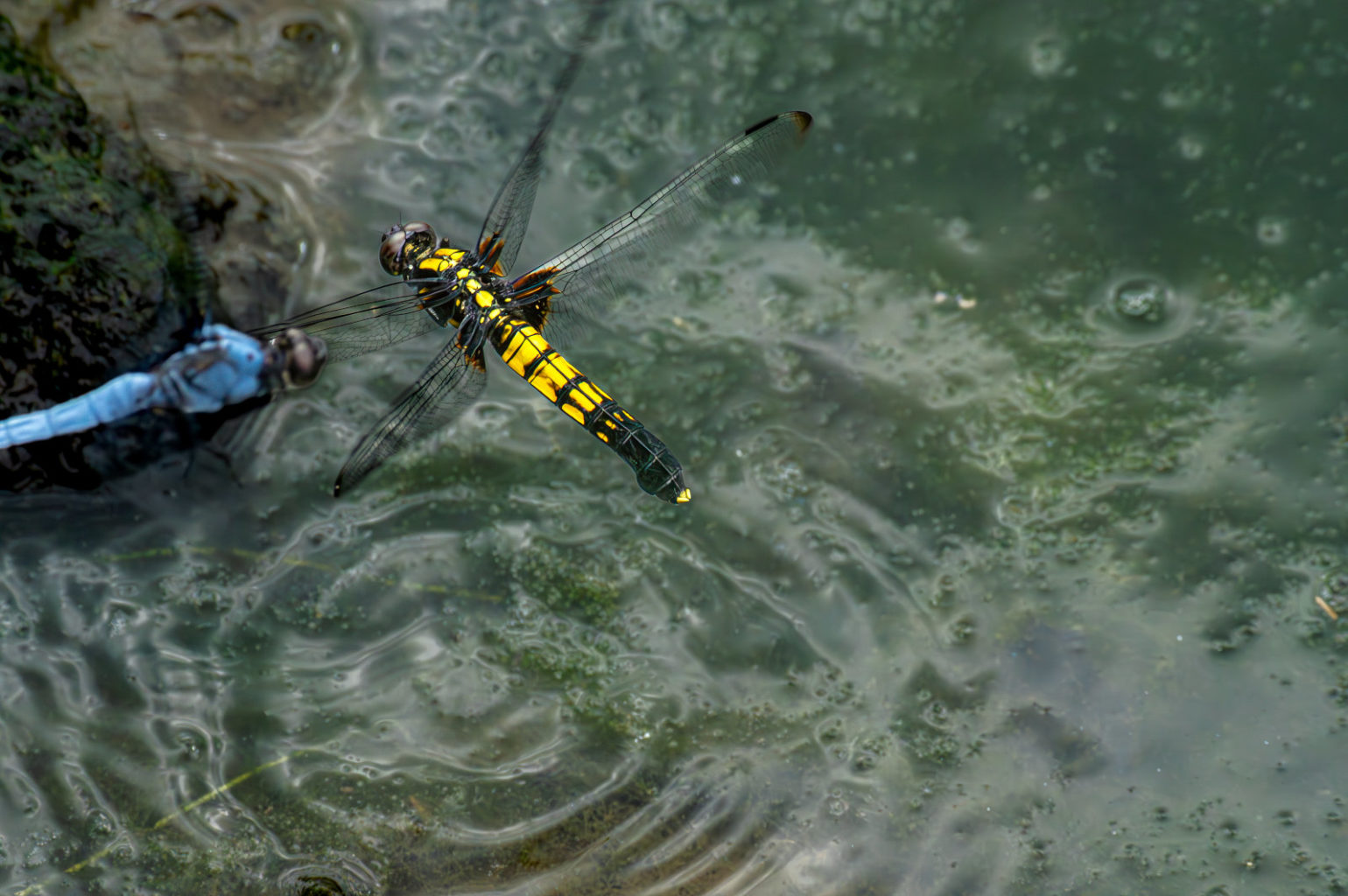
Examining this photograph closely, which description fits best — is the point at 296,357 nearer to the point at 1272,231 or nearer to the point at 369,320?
the point at 369,320

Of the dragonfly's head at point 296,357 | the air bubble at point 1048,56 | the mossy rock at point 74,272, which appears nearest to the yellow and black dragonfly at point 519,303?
the dragonfly's head at point 296,357

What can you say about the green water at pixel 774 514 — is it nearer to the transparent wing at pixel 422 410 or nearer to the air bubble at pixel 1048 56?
the air bubble at pixel 1048 56

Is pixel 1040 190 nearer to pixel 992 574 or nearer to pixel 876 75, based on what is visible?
pixel 876 75

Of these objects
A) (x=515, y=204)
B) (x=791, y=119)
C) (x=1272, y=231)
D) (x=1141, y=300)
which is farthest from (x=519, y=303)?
(x=1272, y=231)

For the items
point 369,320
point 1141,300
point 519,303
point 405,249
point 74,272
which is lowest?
point 1141,300

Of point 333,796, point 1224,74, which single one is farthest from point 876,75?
point 333,796
